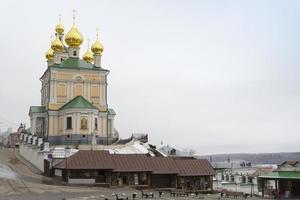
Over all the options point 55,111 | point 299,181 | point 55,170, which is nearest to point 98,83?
point 55,111

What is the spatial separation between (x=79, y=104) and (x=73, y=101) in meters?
1.36

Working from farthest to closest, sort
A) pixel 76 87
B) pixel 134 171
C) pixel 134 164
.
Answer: pixel 76 87 → pixel 134 164 → pixel 134 171

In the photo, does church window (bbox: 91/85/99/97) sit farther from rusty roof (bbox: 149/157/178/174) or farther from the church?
rusty roof (bbox: 149/157/178/174)

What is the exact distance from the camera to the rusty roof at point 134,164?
3990 cm

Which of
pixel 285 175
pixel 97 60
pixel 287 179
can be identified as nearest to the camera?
pixel 285 175

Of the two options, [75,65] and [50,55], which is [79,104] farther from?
[50,55]

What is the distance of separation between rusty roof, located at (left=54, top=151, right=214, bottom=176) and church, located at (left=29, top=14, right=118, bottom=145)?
1220 cm

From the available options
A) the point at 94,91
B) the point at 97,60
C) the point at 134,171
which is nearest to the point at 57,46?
the point at 97,60

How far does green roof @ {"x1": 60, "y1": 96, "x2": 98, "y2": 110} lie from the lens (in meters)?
55.7

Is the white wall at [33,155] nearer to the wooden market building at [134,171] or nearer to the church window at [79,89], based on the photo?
the wooden market building at [134,171]

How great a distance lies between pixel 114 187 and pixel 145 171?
3.31 meters

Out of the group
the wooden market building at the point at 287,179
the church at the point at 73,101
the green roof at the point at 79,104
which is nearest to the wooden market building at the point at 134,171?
the wooden market building at the point at 287,179

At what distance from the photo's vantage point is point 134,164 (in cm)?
4131

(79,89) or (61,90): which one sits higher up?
(79,89)
